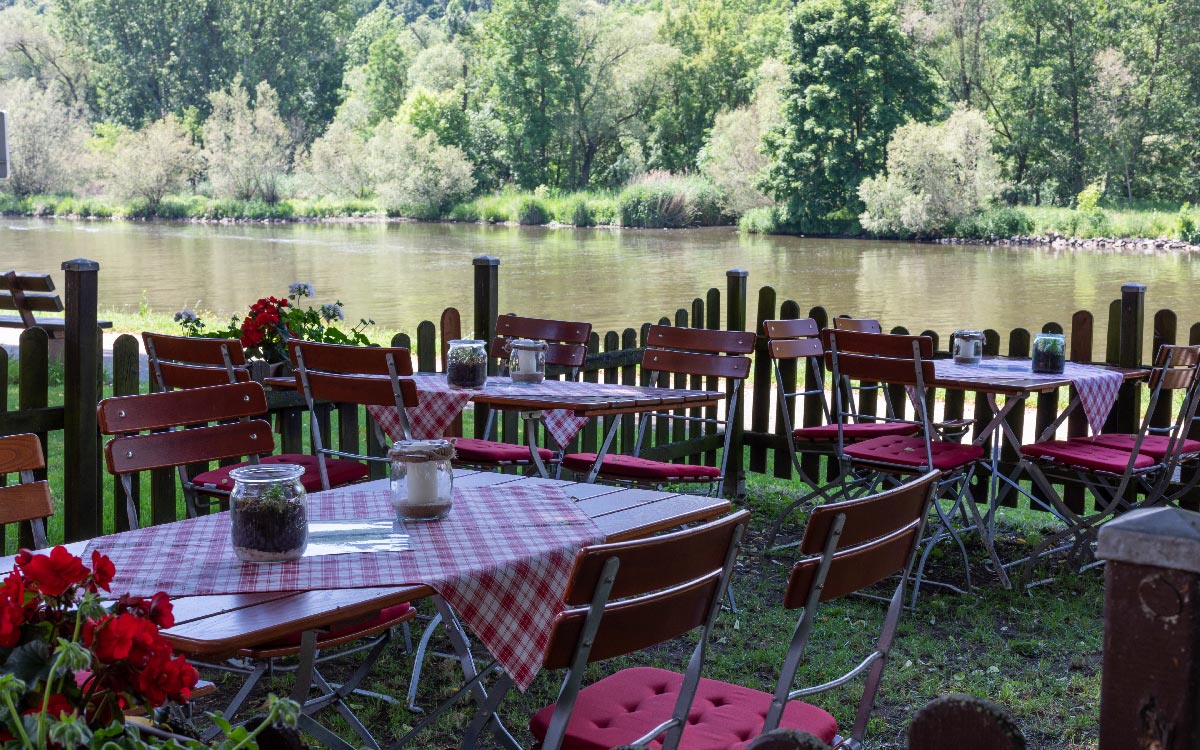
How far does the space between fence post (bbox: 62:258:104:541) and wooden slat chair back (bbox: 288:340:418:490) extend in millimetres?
632

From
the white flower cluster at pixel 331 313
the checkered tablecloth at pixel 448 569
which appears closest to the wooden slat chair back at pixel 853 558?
the checkered tablecloth at pixel 448 569

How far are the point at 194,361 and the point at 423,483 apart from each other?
2.22 metres

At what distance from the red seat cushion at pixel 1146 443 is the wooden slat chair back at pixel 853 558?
9.66 feet

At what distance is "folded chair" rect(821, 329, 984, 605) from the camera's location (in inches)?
190

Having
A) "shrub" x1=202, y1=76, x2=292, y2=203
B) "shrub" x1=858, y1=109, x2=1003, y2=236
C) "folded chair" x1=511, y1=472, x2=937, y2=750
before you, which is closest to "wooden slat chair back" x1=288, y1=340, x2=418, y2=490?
"folded chair" x1=511, y1=472, x2=937, y2=750

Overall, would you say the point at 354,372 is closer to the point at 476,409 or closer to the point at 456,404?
the point at 456,404

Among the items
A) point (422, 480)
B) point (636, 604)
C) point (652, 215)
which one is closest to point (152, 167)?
point (652, 215)

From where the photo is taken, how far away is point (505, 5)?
64312 millimetres

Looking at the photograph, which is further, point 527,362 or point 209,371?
point 527,362

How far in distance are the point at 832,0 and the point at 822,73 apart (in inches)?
110

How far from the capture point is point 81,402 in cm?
420

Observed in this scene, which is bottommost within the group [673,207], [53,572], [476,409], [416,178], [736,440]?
[736,440]

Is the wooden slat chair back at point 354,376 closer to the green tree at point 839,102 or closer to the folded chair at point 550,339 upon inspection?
the folded chair at point 550,339

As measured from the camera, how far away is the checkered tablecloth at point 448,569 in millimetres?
2154
